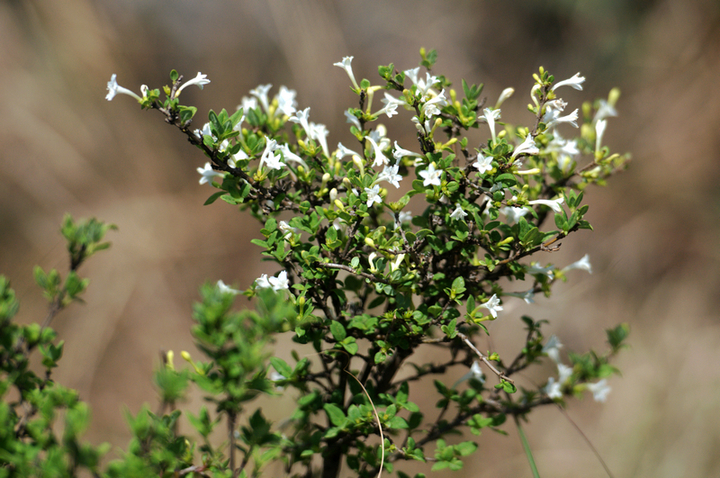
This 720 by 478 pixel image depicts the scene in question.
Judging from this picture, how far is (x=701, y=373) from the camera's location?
3.89 metres

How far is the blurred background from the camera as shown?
3938 mm

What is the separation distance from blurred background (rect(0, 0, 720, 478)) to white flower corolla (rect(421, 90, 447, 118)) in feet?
9.06

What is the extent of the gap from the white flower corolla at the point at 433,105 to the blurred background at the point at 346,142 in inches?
109

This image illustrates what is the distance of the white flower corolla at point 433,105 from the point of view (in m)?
1.23

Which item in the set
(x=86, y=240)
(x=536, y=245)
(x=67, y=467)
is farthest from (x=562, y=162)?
(x=67, y=467)

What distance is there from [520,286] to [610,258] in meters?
1.19

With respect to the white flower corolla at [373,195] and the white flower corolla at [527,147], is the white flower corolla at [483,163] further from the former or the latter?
the white flower corolla at [373,195]

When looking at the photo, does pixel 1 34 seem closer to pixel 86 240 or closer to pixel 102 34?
pixel 102 34

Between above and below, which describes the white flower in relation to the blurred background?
below

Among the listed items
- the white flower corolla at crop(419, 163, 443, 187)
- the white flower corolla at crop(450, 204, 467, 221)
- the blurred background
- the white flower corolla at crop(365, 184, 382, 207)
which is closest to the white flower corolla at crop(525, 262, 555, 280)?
the white flower corolla at crop(450, 204, 467, 221)

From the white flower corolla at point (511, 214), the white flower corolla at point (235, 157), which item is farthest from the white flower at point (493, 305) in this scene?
the white flower corolla at point (235, 157)

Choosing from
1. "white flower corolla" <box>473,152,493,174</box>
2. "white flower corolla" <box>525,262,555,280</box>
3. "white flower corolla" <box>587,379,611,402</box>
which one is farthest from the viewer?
"white flower corolla" <box>587,379,611,402</box>

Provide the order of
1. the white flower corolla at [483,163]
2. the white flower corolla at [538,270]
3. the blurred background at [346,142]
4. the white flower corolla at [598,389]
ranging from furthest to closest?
the blurred background at [346,142] → the white flower corolla at [598,389] → the white flower corolla at [538,270] → the white flower corolla at [483,163]

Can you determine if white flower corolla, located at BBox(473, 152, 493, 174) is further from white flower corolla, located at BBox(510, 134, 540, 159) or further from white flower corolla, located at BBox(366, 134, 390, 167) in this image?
white flower corolla, located at BBox(366, 134, 390, 167)
